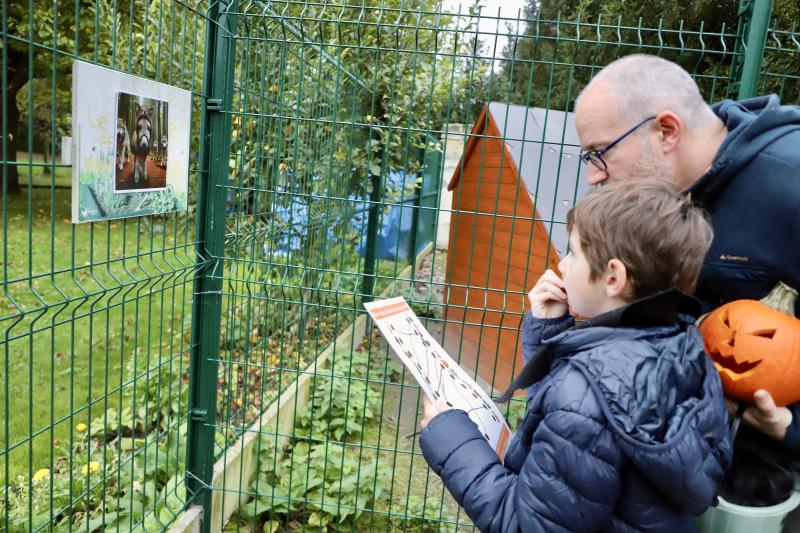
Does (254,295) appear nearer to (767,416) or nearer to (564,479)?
(564,479)

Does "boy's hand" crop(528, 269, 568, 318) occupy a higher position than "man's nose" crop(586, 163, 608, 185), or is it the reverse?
"man's nose" crop(586, 163, 608, 185)

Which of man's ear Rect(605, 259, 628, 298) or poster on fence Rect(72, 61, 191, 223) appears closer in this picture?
man's ear Rect(605, 259, 628, 298)

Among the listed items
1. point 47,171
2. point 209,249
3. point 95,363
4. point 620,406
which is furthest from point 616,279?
point 95,363

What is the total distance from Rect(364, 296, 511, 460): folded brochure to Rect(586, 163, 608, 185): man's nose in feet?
2.39

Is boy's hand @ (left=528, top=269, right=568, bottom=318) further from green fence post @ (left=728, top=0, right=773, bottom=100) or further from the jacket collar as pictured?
green fence post @ (left=728, top=0, right=773, bottom=100)

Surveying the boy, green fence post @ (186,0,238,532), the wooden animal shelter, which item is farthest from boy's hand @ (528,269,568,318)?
the wooden animal shelter

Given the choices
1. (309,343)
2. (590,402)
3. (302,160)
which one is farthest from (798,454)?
(309,343)

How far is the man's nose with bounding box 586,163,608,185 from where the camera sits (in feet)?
5.85

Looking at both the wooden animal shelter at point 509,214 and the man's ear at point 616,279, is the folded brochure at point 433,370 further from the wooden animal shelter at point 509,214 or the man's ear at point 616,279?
the wooden animal shelter at point 509,214

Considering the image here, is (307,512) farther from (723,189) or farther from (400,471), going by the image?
(723,189)

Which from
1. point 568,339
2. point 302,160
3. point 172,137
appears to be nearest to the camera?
point 568,339

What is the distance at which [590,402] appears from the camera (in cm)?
122

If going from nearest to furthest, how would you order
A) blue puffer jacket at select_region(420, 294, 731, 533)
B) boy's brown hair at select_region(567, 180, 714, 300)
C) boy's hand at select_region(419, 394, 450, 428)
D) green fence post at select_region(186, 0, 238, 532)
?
blue puffer jacket at select_region(420, 294, 731, 533) → boy's brown hair at select_region(567, 180, 714, 300) → boy's hand at select_region(419, 394, 450, 428) → green fence post at select_region(186, 0, 238, 532)

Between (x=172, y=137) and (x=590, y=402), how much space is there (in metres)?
1.96
